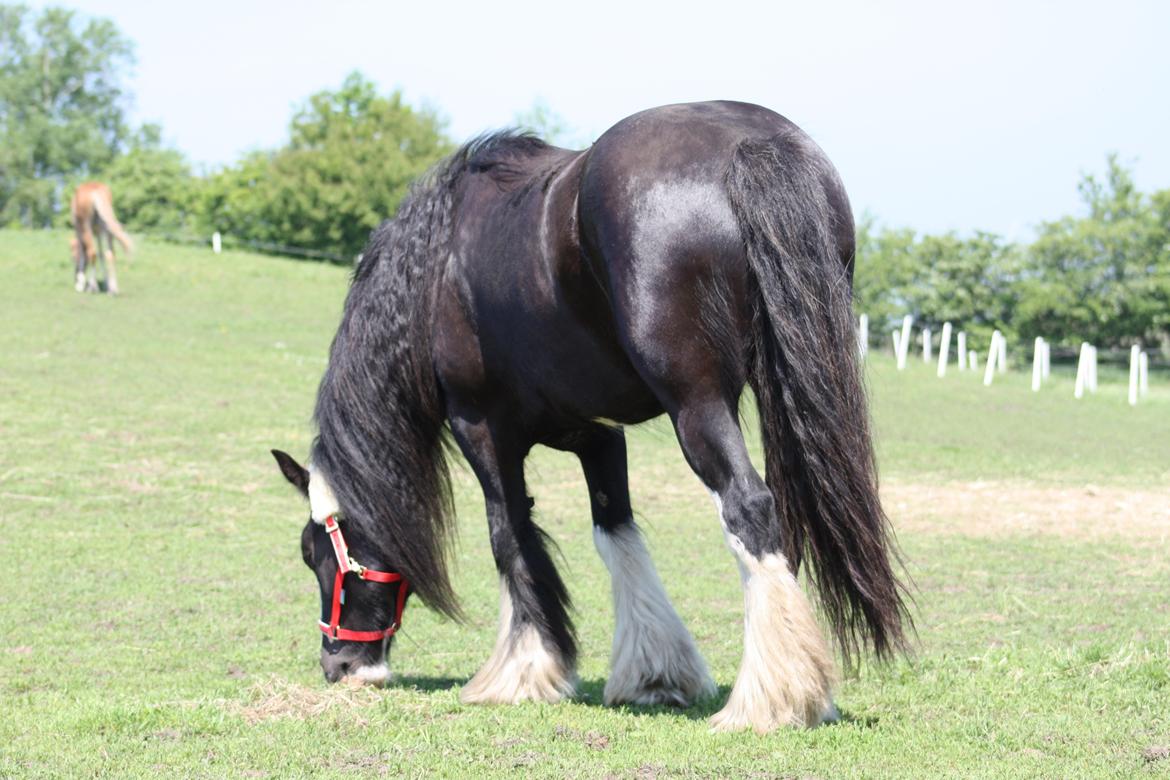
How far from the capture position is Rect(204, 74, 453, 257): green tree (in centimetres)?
5041

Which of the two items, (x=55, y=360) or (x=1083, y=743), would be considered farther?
(x=55, y=360)

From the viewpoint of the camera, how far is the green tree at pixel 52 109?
6981 centimetres

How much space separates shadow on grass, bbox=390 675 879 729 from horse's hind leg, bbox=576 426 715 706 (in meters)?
0.06

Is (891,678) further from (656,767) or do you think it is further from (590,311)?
(590,311)

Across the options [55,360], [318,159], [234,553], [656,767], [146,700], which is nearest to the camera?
[656,767]

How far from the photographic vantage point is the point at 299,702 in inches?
186

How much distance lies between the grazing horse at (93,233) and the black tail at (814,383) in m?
21.5

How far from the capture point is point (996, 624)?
297 inches

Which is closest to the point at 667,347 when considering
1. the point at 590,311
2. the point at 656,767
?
the point at 590,311

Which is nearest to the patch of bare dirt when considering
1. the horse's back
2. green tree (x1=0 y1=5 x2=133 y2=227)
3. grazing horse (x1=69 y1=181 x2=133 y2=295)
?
the horse's back

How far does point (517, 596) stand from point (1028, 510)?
8573mm

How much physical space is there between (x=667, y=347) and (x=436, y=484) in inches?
71.8

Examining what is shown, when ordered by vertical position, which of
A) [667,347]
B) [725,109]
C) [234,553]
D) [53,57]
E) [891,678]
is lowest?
[234,553]

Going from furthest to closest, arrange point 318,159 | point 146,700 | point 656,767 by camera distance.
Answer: point 318,159
point 146,700
point 656,767
